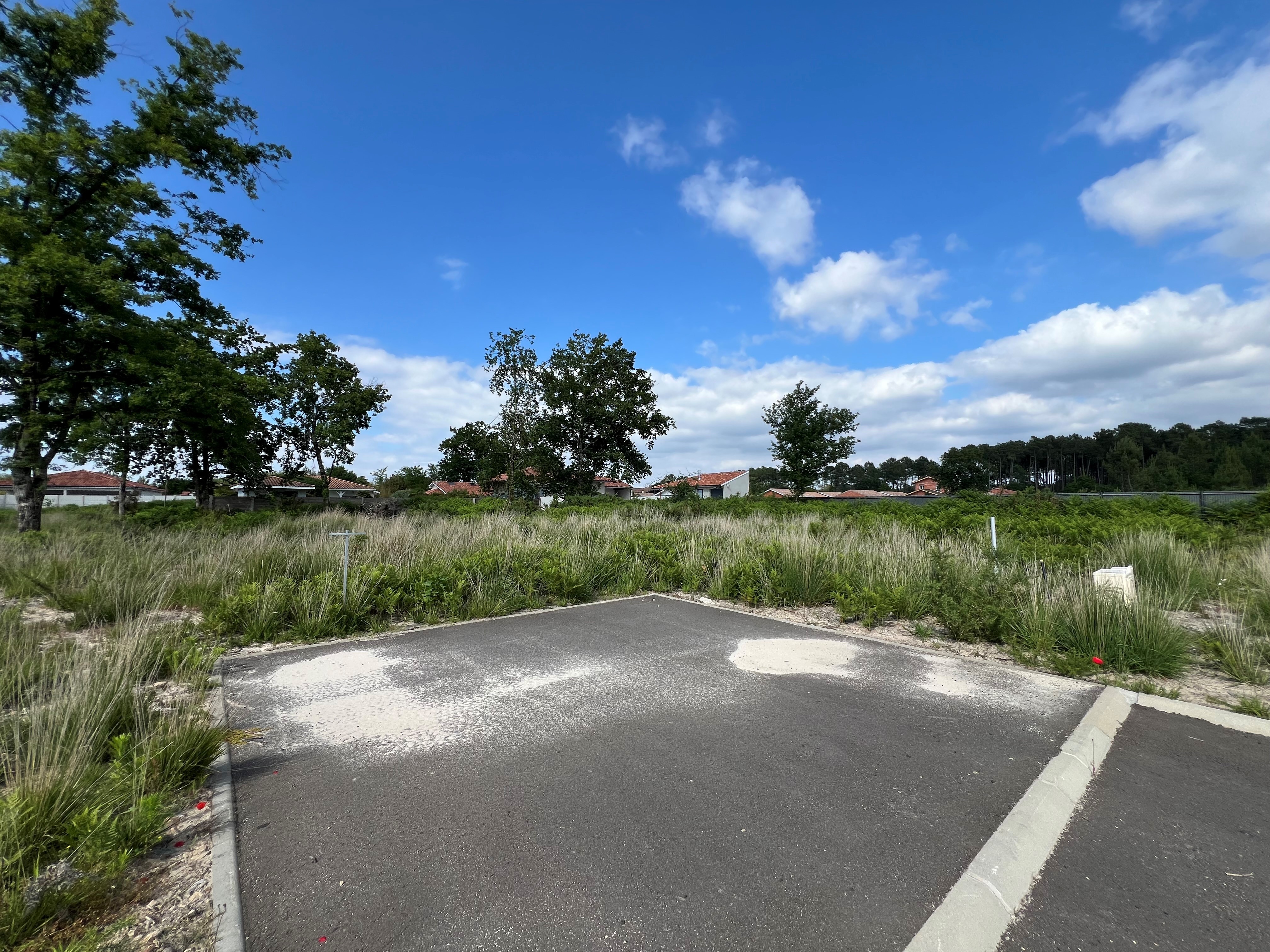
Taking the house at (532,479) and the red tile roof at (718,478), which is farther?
the red tile roof at (718,478)

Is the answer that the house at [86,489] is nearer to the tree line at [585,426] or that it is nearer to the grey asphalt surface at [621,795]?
the tree line at [585,426]

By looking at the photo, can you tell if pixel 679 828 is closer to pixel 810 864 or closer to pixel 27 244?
pixel 810 864

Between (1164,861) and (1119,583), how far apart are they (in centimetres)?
423

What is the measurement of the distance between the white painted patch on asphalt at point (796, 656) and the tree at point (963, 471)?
64.3 m

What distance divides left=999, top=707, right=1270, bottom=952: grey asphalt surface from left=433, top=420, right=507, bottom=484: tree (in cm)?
3077

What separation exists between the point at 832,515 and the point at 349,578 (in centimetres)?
1273

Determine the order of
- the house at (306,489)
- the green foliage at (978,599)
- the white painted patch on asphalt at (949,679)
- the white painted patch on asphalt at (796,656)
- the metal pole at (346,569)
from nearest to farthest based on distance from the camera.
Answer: the white painted patch on asphalt at (949,679) → the white painted patch on asphalt at (796,656) → the green foliage at (978,599) → the metal pole at (346,569) → the house at (306,489)

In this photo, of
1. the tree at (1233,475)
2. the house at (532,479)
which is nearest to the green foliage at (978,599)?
the house at (532,479)

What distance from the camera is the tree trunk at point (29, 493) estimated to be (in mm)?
11914

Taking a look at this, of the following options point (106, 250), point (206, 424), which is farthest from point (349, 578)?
point (106, 250)

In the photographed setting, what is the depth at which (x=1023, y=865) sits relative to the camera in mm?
2213

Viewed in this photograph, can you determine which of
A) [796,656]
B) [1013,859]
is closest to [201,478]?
[796,656]

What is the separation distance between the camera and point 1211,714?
3.73 metres

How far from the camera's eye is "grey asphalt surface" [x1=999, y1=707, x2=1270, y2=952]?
1.90 meters
